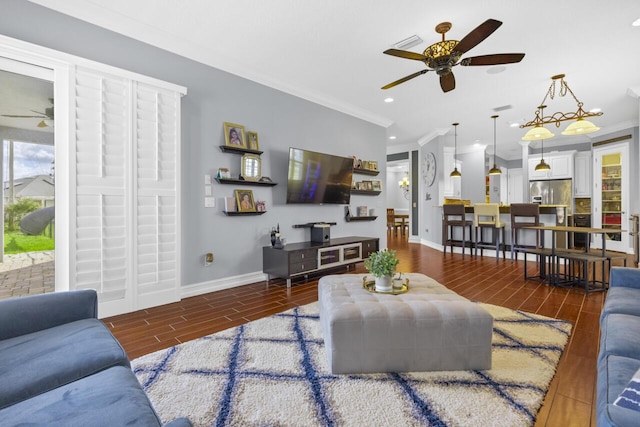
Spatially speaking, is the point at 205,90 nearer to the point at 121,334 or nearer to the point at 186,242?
the point at 186,242

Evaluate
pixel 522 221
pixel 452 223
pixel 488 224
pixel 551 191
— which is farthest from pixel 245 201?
pixel 551 191

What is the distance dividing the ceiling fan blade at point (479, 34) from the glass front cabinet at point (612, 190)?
6.53m

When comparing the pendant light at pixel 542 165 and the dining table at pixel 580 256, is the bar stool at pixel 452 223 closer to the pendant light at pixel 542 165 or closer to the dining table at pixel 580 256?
the dining table at pixel 580 256

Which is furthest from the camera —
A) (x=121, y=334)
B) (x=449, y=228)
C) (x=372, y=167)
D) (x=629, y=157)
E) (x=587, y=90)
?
(x=449, y=228)

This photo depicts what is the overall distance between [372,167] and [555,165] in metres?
6.16

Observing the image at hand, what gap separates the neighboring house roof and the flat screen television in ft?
8.21

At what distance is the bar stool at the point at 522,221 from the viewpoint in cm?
522

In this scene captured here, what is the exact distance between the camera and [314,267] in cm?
412

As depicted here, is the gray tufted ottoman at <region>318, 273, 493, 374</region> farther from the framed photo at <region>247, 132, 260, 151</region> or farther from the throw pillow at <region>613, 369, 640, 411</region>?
the framed photo at <region>247, 132, 260, 151</region>

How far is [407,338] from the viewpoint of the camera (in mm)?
1856

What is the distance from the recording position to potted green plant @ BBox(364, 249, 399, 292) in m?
2.22

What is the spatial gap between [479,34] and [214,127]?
9.23 ft

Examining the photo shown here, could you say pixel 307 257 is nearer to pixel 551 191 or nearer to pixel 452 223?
pixel 452 223

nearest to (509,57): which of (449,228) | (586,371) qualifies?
(586,371)
